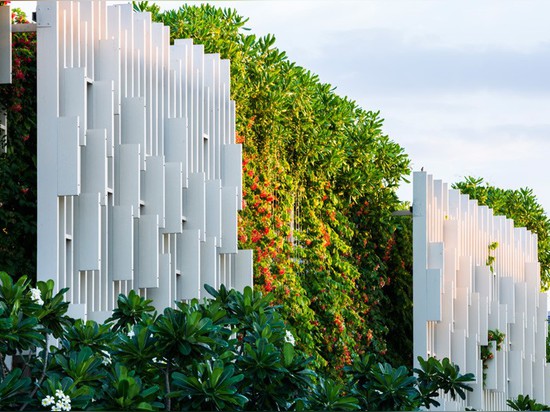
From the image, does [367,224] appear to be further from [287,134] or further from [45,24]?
[45,24]

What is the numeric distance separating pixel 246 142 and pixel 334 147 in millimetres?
1600

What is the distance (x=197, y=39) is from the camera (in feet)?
31.3

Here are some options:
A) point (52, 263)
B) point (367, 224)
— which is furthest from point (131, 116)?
point (367, 224)

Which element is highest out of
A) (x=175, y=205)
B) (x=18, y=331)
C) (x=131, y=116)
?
(x=131, y=116)

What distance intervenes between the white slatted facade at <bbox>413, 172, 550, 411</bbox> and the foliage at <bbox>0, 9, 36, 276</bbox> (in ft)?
15.9

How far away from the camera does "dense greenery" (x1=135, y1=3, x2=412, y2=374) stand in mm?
9547

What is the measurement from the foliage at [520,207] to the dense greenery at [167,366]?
32.5 ft

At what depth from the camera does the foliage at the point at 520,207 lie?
1529 centimetres

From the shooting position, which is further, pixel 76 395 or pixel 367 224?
pixel 367 224

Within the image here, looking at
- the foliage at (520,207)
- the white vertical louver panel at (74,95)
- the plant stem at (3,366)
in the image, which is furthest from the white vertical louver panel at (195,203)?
the foliage at (520,207)

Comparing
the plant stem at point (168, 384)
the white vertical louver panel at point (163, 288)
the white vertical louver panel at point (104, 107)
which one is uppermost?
the white vertical louver panel at point (104, 107)

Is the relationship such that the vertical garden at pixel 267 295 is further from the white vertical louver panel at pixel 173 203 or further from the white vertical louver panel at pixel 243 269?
the white vertical louver panel at pixel 173 203

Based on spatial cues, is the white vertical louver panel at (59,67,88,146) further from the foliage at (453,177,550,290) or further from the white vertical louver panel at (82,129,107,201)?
the foliage at (453,177,550,290)

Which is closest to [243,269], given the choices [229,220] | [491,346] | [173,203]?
[229,220]
